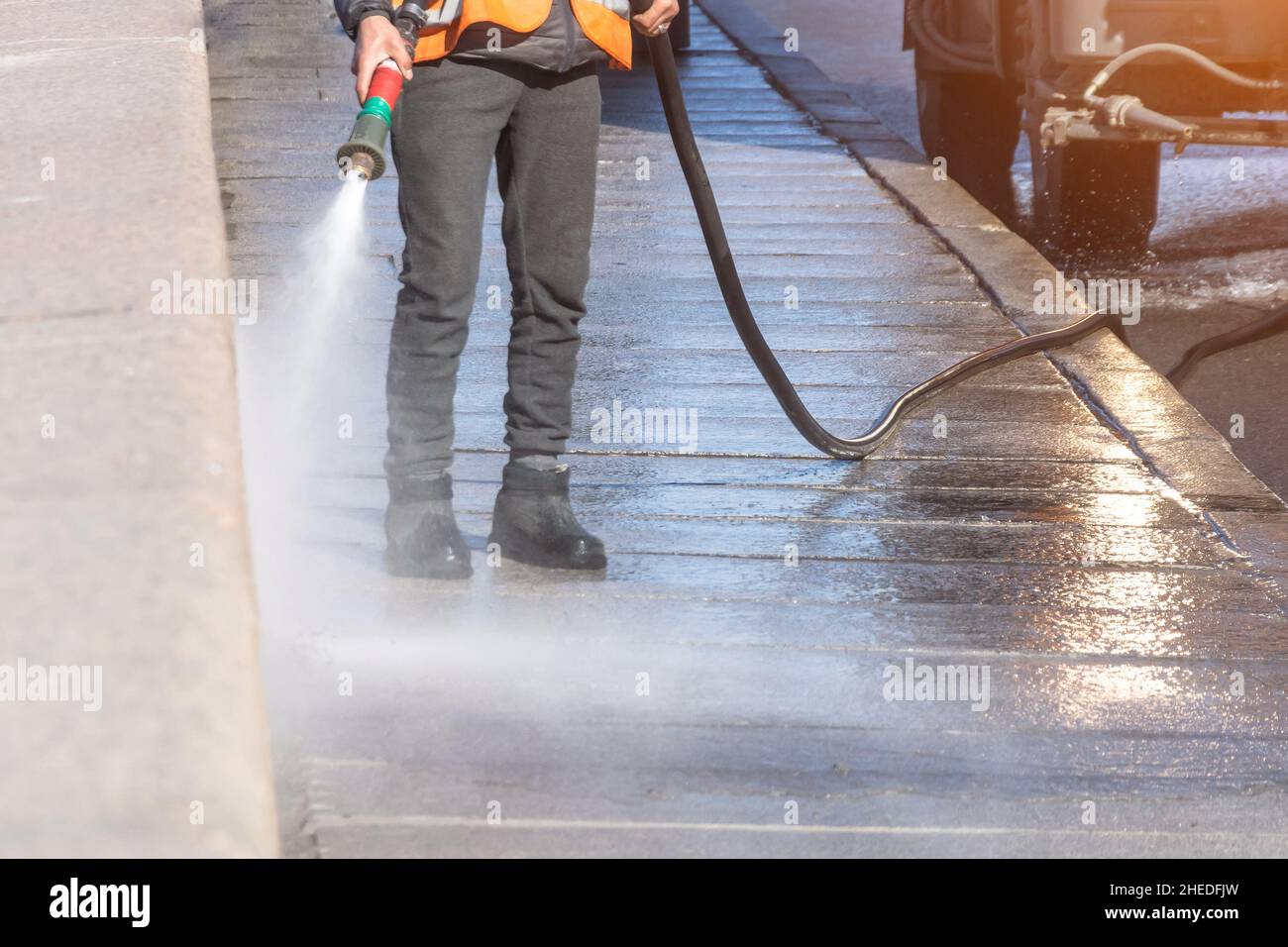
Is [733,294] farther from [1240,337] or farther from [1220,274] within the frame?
[1220,274]

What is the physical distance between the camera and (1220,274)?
6.79m

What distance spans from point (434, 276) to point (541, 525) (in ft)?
1.76

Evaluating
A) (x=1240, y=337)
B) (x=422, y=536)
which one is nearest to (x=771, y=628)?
(x=422, y=536)

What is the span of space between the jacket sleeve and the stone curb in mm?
2046

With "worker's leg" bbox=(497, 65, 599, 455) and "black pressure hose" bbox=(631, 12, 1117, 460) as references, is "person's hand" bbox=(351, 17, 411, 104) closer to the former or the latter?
"worker's leg" bbox=(497, 65, 599, 455)

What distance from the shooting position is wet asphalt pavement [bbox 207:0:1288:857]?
87.2 inches

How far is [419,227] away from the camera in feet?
9.42

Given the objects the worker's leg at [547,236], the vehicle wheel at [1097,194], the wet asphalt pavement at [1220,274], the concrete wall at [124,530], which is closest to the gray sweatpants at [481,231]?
the worker's leg at [547,236]

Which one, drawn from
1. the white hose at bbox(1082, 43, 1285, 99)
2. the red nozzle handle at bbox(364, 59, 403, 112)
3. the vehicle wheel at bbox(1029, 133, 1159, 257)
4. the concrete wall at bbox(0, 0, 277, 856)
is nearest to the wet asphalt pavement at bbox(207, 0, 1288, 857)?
the concrete wall at bbox(0, 0, 277, 856)

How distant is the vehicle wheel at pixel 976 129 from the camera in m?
8.59

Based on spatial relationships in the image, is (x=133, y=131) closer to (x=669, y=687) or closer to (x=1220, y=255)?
(x=669, y=687)

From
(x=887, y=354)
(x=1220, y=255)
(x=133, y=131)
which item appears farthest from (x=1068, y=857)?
(x=1220, y=255)

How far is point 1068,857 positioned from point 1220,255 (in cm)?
559

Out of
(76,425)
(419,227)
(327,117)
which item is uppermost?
(327,117)
